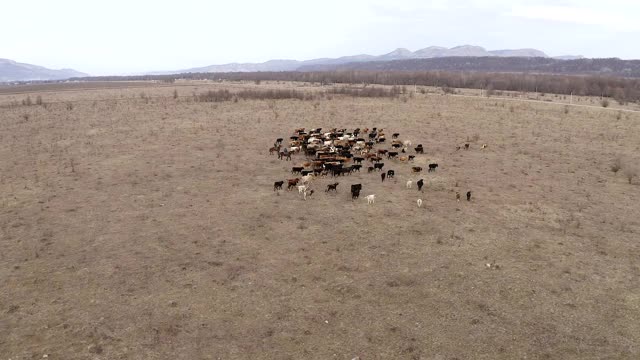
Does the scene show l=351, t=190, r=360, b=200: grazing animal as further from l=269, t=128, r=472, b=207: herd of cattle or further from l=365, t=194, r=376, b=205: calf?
l=365, t=194, r=376, b=205: calf

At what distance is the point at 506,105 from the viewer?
49.8 m

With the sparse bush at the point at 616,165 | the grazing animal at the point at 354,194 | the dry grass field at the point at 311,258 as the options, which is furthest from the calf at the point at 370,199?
the sparse bush at the point at 616,165

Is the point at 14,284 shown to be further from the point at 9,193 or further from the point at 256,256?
the point at 9,193

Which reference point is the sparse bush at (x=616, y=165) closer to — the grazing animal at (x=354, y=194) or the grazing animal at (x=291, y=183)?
the grazing animal at (x=354, y=194)

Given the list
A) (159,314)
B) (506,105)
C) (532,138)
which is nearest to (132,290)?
(159,314)

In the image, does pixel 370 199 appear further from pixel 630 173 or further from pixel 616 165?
pixel 616 165

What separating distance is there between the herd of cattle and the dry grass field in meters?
0.59

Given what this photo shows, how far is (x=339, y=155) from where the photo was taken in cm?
2572

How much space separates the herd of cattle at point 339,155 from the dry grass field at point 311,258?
0.59 meters

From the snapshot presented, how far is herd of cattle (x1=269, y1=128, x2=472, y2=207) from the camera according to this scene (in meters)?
20.8

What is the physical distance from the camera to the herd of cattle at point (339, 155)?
20766 millimetres

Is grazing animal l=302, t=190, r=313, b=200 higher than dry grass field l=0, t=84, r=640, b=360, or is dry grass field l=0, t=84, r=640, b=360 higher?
grazing animal l=302, t=190, r=313, b=200

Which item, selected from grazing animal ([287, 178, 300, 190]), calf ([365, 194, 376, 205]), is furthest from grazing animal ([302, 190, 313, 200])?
calf ([365, 194, 376, 205])

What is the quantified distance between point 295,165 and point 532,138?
754 inches
